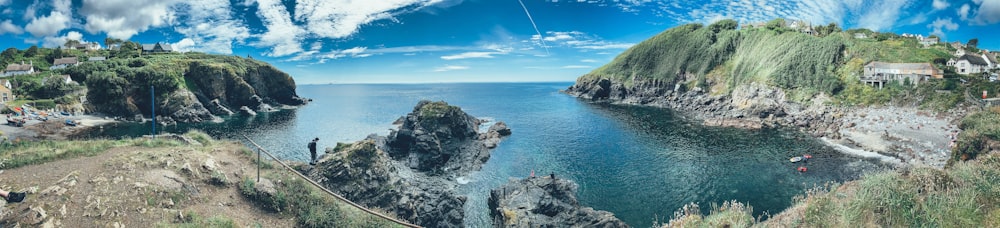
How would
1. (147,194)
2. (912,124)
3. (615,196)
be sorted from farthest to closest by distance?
(912,124) < (615,196) < (147,194)

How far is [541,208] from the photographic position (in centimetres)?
2473

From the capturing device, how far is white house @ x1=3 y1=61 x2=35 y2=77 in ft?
248

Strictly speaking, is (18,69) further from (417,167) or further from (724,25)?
(724,25)

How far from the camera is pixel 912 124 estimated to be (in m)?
49.8

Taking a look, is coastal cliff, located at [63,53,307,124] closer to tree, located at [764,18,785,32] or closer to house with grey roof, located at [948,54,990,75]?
house with grey roof, located at [948,54,990,75]

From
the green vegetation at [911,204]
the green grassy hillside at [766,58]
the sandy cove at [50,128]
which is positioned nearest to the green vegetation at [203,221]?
the green vegetation at [911,204]

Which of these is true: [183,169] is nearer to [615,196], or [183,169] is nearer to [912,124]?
[615,196]

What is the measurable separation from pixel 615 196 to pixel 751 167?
55.8 ft

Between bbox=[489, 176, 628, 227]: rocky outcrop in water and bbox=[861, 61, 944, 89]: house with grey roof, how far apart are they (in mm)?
67719

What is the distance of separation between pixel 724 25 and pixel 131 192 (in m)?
143

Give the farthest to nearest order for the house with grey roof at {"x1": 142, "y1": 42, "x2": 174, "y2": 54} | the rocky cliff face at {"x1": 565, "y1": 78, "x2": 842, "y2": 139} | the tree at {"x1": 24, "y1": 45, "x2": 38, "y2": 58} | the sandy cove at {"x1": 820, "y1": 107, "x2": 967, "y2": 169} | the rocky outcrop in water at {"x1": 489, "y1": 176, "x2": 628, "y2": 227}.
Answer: the house with grey roof at {"x1": 142, "y1": 42, "x2": 174, "y2": 54} < the tree at {"x1": 24, "y1": 45, "x2": 38, "y2": 58} < the rocky cliff face at {"x1": 565, "y1": 78, "x2": 842, "y2": 139} < the sandy cove at {"x1": 820, "y1": 107, "x2": 967, "y2": 169} < the rocky outcrop in water at {"x1": 489, "y1": 176, "x2": 628, "y2": 227}

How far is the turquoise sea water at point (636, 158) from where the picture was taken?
30209 millimetres

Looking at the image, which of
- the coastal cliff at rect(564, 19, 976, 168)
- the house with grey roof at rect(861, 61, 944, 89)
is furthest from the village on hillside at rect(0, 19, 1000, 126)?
the coastal cliff at rect(564, 19, 976, 168)

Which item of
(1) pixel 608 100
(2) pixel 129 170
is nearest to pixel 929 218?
(2) pixel 129 170
